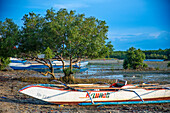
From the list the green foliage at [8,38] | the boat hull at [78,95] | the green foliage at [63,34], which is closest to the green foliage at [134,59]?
the green foliage at [63,34]

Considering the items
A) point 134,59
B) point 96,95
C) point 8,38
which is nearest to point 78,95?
point 96,95

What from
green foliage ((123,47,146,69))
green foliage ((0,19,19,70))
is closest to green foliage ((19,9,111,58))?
green foliage ((0,19,19,70))

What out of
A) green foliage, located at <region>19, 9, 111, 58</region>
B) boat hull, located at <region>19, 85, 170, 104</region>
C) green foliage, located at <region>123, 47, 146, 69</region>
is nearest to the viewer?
boat hull, located at <region>19, 85, 170, 104</region>

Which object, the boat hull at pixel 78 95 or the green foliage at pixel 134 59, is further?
the green foliage at pixel 134 59

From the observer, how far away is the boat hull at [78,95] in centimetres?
1069

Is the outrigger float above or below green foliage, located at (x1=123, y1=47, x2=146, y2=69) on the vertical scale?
below

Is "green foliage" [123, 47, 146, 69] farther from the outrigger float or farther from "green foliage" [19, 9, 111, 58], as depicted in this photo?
the outrigger float

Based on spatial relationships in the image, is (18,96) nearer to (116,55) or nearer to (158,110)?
(158,110)

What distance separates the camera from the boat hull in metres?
10.7

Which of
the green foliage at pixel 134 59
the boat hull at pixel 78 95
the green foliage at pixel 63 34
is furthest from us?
the green foliage at pixel 134 59

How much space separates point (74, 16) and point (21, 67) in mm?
25426

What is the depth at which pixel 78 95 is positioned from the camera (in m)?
11.0

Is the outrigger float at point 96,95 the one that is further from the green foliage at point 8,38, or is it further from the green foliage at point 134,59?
the green foliage at point 134,59

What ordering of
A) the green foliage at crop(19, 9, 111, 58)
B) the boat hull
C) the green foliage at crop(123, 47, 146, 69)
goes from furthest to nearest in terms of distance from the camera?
1. the green foliage at crop(123, 47, 146, 69)
2. the green foliage at crop(19, 9, 111, 58)
3. the boat hull
